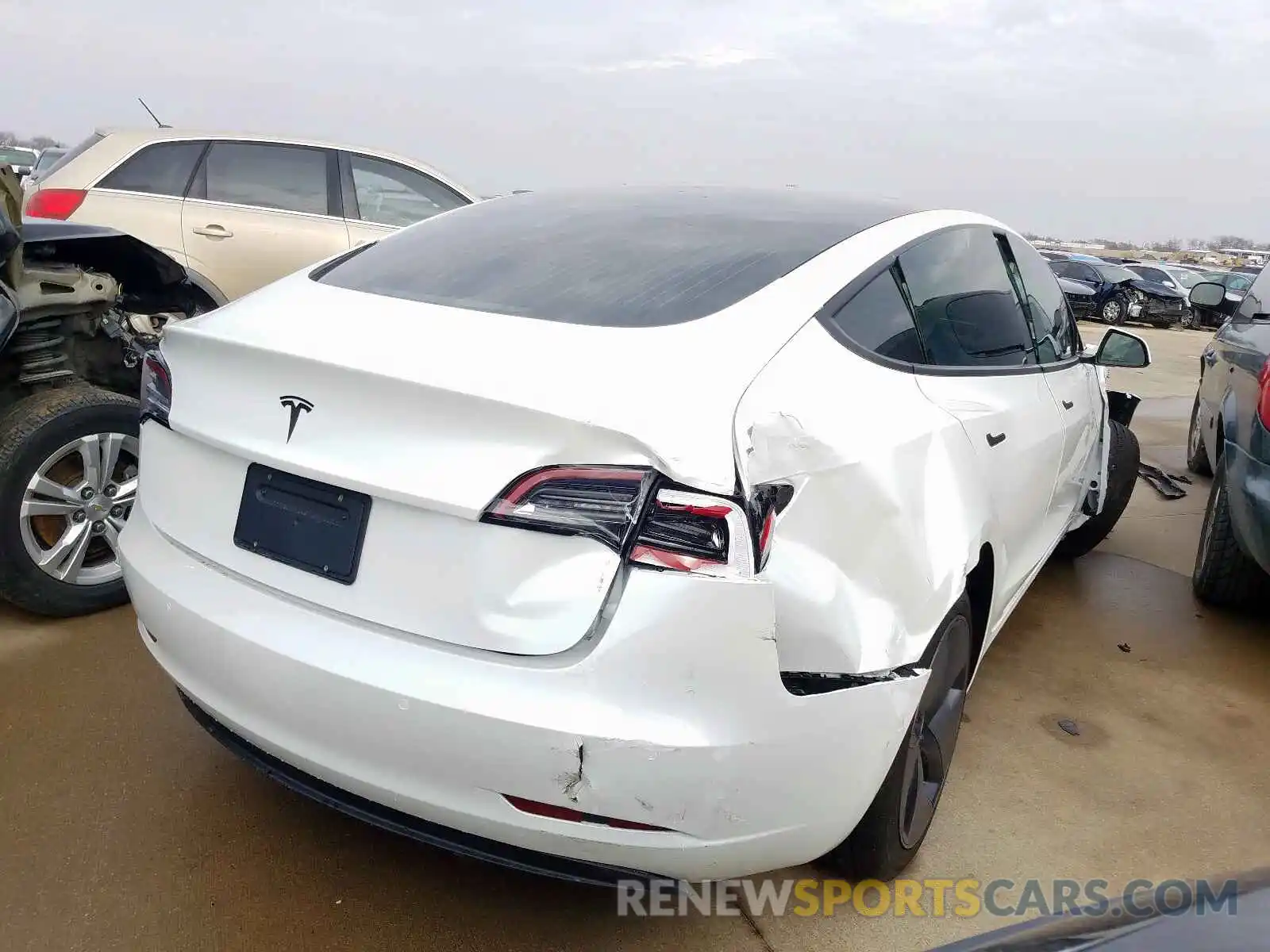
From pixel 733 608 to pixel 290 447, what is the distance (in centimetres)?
84

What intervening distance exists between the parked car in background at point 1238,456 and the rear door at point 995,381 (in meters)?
0.68

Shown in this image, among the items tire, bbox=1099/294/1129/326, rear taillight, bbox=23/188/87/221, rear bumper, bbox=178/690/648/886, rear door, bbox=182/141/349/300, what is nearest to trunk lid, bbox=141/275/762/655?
rear bumper, bbox=178/690/648/886

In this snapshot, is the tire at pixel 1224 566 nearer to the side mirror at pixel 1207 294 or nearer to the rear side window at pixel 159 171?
the side mirror at pixel 1207 294

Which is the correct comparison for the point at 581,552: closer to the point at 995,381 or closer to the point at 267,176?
the point at 995,381

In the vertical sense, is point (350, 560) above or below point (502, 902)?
above

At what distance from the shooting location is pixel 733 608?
153 centimetres

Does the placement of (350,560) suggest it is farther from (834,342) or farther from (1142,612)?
(1142,612)

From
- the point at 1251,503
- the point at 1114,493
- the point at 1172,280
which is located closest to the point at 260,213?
the point at 1114,493

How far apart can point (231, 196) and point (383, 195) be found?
898 millimetres

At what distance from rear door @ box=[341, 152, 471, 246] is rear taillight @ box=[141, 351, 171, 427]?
3.91 meters

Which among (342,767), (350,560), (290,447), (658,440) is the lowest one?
(342,767)

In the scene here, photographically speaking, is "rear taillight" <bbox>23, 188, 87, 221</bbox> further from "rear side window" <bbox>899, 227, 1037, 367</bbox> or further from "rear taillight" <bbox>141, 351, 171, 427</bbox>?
"rear side window" <bbox>899, 227, 1037, 367</bbox>

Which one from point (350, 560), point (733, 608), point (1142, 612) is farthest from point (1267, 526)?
point (350, 560)

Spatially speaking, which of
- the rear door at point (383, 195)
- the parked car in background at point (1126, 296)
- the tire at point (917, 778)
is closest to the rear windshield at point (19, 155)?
the rear door at point (383, 195)
